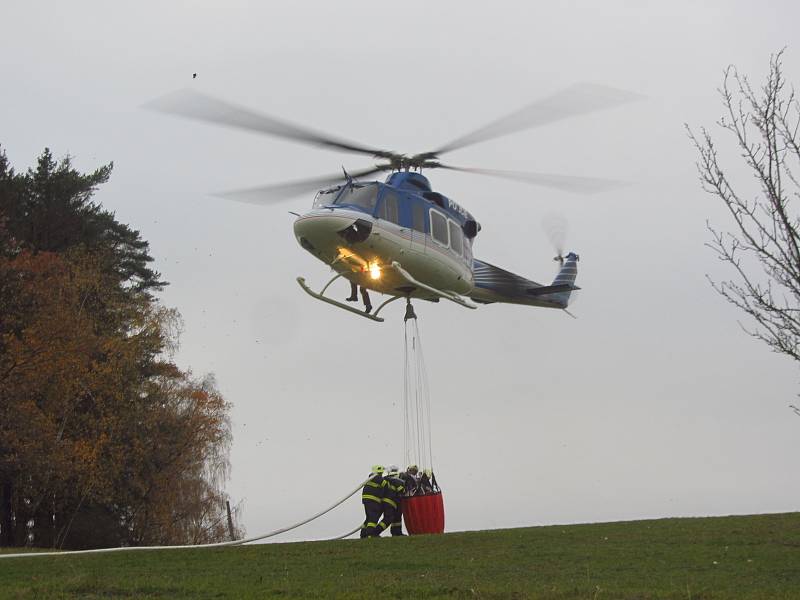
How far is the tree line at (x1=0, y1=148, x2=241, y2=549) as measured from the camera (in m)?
32.6

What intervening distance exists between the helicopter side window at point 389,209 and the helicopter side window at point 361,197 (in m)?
0.23

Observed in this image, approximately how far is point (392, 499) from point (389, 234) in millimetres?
5889

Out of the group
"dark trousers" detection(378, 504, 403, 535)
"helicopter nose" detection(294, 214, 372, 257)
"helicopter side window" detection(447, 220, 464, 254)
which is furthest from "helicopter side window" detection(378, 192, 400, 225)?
"dark trousers" detection(378, 504, 403, 535)

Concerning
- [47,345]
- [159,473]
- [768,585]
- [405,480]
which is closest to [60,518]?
[159,473]

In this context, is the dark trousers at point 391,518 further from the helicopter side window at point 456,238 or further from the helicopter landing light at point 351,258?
the helicopter side window at point 456,238

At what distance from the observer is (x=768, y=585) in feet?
45.7

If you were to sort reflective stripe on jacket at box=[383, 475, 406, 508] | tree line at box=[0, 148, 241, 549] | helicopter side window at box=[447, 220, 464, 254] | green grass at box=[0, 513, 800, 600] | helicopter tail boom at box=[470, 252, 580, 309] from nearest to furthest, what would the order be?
green grass at box=[0, 513, 800, 600], reflective stripe on jacket at box=[383, 475, 406, 508], helicopter side window at box=[447, 220, 464, 254], helicopter tail boom at box=[470, 252, 580, 309], tree line at box=[0, 148, 241, 549]

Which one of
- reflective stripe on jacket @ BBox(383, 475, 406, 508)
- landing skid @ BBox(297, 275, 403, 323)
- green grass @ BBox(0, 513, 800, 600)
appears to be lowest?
green grass @ BBox(0, 513, 800, 600)

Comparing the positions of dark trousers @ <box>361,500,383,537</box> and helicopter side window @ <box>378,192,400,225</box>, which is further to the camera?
helicopter side window @ <box>378,192,400,225</box>

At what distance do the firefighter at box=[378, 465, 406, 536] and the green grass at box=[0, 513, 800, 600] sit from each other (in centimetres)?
215

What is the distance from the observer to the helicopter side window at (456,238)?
2512 cm

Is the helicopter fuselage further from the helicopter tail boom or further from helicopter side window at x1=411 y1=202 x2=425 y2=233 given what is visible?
the helicopter tail boom

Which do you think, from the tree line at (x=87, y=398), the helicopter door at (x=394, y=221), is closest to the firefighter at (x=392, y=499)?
the helicopter door at (x=394, y=221)

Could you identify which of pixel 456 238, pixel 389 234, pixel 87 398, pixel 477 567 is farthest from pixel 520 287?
pixel 87 398
